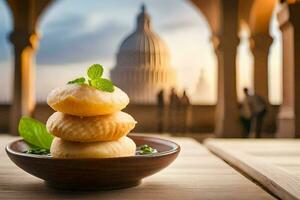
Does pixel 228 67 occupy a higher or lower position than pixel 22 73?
higher

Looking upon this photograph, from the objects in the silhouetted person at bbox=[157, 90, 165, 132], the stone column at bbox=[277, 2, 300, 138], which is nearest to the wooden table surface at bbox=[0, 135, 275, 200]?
the stone column at bbox=[277, 2, 300, 138]

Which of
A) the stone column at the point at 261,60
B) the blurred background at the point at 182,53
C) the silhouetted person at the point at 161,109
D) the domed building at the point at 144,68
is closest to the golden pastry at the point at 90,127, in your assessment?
the blurred background at the point at 182,53

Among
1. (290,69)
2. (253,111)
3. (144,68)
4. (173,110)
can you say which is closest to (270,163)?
(290,69)

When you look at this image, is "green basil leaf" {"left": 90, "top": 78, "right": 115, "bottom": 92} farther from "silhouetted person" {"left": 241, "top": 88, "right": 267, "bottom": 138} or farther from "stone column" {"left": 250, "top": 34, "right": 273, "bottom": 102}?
"stone column" {"left": 250, "top": 34, "right": 273, "bottom": 102}

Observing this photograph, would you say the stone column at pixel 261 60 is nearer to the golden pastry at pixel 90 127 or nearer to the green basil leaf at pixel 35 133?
the green basil leaf at pixel 35 133

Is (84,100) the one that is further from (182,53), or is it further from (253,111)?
(182,53)

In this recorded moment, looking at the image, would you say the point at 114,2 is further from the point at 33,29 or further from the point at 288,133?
the point at 288,133

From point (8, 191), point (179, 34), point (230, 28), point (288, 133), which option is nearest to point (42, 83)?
point (179, 34)
